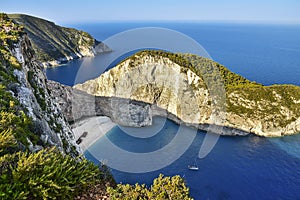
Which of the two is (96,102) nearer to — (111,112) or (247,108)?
(111,112)

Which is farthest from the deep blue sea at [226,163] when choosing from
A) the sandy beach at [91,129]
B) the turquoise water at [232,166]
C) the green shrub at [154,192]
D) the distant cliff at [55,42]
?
the distant cliff at [55,42]

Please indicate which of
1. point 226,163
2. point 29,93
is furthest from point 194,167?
point 29,93

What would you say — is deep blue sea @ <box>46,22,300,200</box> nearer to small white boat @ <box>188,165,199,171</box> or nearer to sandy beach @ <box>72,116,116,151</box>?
small white boat @ <box>188,165,199,171</box>

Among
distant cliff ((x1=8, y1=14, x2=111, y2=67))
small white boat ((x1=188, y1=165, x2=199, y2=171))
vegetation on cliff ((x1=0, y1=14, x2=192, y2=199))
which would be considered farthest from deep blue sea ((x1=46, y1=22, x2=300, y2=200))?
distant cliff ((x1=8, y1=14, x2=111, y2=67))

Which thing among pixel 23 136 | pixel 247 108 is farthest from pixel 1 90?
pixel 247 108

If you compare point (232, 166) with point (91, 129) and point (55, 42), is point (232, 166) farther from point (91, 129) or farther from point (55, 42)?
point (55, 42)

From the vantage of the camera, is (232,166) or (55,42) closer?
(232,166)
